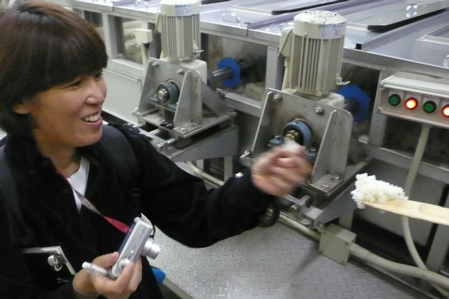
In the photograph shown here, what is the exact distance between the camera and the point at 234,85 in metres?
1.72

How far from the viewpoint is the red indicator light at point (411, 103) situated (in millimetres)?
1101

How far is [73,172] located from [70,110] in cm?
17

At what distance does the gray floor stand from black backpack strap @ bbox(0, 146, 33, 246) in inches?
35.1

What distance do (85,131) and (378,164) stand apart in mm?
1046

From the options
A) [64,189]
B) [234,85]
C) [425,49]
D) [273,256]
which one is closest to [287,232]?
[273,256]

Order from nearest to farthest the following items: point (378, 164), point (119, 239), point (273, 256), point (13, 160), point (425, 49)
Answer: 1. point (13, 160)
2. point (119, 239)
3. point (425, 49)
4. point (378, 164)
5. point (273, 256)

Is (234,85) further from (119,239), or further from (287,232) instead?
(119,239)

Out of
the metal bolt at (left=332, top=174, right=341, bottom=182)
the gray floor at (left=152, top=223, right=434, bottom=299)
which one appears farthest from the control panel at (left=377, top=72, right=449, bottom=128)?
the gray floor at (left=152, top=223, right=434, bottom=299)

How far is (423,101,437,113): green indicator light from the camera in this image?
1075 mm

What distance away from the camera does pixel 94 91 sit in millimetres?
720

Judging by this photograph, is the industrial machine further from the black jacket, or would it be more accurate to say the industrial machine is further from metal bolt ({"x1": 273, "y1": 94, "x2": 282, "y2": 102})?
the black jacket

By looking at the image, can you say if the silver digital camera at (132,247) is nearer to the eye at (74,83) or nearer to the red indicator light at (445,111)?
the eye at (74,83)

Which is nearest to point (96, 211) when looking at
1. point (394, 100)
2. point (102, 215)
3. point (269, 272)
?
point (102, 215)

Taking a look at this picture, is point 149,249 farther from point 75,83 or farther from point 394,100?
point 394,100
